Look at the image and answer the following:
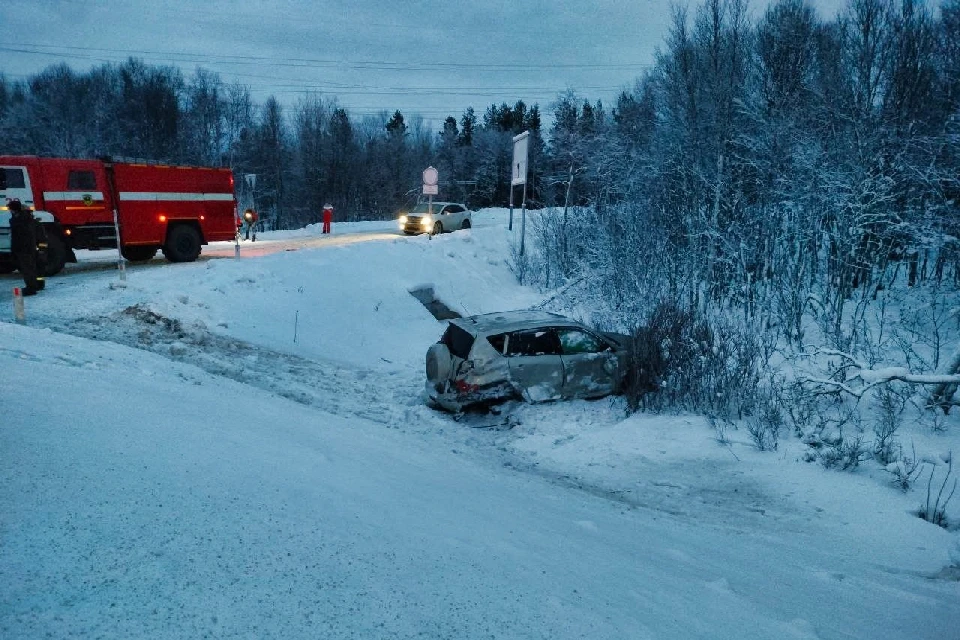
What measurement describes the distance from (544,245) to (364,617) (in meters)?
21.3

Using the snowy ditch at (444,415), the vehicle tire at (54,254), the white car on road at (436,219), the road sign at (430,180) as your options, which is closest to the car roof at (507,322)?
the snowy ditch at (444,415)

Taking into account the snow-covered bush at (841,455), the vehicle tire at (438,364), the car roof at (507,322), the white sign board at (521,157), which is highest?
the white sign board at (521,157)

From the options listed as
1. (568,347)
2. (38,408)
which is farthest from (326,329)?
(38,408)

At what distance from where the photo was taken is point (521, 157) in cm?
2116

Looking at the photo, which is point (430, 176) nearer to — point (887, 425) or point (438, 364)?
point (438, 364)

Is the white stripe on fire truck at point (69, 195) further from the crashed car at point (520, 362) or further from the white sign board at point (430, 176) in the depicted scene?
the crashed car at point (520, 362)

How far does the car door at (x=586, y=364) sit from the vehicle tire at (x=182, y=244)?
519 inches

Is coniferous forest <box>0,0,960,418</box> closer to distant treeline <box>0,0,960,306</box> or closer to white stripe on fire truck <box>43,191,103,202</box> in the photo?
distant treeline <box>0,0,960,306</box>

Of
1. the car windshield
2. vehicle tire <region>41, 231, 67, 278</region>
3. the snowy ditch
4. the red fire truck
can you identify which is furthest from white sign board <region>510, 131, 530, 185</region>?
vehicle tire <region>41, 231, 67, 278</region>

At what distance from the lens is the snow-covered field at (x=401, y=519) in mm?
2600

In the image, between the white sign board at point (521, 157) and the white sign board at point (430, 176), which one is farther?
the white sign board at point (430, 176)

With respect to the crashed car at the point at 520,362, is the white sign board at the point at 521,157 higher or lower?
higher

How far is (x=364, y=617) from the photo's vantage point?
2576 millimetres

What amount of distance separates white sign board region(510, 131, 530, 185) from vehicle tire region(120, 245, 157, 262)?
39.1 ft
